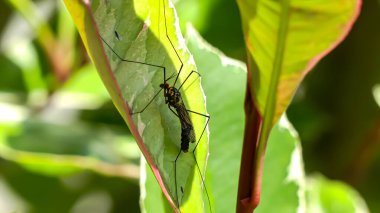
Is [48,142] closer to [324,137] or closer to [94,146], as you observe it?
[94,146]

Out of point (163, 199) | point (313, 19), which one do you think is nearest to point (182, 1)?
point (163, 199)

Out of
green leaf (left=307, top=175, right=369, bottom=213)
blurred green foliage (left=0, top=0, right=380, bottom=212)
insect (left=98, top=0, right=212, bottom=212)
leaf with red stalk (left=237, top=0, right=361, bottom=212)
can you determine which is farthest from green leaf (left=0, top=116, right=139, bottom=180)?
leaf with red stalk (left=237, top=0, right=361, bottom=212)

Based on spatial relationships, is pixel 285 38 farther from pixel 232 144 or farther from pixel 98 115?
pixel 98 115

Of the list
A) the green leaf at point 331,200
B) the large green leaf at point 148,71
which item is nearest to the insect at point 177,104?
the large green leaf at point 148,71

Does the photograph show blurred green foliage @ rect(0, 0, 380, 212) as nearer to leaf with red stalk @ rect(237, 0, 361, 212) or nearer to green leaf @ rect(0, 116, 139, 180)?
green leaf @ rect(0, 116, 139, 180)

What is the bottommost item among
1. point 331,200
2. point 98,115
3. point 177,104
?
point 98,115

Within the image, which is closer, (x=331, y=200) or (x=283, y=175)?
(x=283, y=175)

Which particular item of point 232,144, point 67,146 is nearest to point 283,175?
point 232,144
